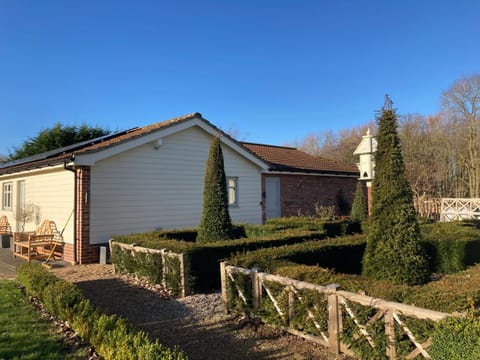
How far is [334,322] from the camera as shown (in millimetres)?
3902

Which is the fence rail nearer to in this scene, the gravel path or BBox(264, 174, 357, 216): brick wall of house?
BBox(264, 174, 357, 216): brick wall of house

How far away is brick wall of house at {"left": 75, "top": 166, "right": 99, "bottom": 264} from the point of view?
9.91m

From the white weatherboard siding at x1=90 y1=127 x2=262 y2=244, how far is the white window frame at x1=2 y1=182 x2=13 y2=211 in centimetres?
780

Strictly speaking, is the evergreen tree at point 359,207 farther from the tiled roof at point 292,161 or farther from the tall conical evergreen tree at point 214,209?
the tall conical evergreen tree at point 214,209

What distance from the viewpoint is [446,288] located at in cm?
388

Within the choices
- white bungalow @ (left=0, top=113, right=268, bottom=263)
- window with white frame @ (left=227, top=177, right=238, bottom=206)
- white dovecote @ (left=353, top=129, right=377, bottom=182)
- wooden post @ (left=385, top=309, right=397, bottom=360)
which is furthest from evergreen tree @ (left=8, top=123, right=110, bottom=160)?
wooden post @ (left=385, top=309, right=397, bottom=360)

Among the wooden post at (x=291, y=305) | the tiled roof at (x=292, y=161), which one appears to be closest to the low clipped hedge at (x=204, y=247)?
the wooden post at (x=291, y=305)

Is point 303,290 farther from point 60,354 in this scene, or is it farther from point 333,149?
point 333,149

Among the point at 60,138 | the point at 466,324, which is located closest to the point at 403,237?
the point at 466,324

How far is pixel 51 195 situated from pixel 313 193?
37.8ft

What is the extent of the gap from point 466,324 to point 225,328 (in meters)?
3.08

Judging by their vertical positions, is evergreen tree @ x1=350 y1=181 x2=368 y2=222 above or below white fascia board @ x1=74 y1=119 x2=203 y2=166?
below

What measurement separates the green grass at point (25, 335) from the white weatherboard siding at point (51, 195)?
14.6ft

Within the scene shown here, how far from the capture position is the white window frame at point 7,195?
15.7m
